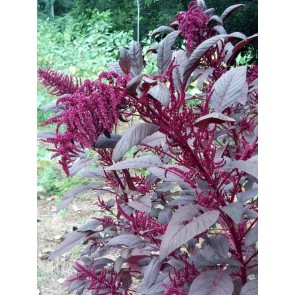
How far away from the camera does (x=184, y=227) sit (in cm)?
63

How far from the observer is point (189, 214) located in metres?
0.67

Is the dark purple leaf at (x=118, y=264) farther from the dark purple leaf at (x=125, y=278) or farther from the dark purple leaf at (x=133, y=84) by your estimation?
the dark purple leaf at (x=133, y=84)

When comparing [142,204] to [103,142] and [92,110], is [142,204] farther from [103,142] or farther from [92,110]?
[92,110]

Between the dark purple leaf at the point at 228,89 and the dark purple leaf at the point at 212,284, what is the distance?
0.27 meters

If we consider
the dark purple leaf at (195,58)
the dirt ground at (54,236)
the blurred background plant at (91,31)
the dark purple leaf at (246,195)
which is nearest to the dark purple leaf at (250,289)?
the dark purple leaf at (246,195)

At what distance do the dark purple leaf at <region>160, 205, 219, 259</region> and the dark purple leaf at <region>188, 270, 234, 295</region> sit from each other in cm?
13

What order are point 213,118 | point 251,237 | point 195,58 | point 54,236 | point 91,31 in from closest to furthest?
1. point 213,118
2. point 195,58
3. point 251,237
4. point 54,236
5. point 91,31

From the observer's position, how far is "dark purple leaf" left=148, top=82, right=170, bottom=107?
581 mm

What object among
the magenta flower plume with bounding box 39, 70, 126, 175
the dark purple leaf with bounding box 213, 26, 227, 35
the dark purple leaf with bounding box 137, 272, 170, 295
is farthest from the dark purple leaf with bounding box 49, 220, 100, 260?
the dark purple leaf with bounding box 213, 26, 227, 35

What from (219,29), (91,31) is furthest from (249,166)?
(91,31)

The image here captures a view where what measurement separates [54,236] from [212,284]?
1.62m
